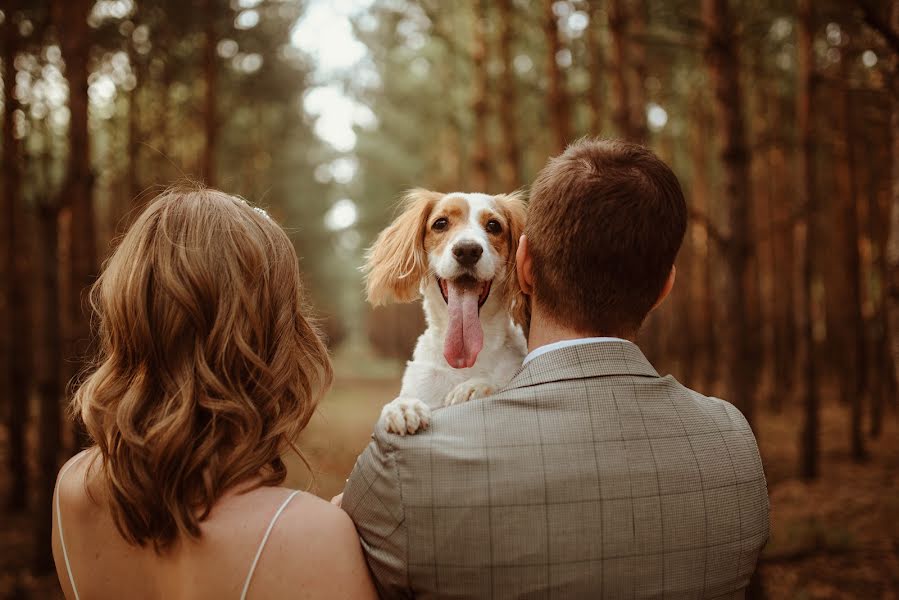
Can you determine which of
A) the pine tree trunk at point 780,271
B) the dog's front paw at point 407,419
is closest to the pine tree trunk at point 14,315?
the dog's front paw at point 407,419

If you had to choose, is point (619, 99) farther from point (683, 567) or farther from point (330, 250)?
point (330, 250)

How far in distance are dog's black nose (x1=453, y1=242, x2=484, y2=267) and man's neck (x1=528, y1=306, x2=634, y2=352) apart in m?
1.28

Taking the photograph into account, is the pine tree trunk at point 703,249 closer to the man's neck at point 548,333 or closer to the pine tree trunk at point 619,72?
the pine tree trunk at point 619,72

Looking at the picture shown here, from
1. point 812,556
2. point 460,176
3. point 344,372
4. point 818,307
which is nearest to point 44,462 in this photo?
point 812,556

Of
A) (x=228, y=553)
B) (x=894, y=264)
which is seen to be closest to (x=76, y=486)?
(x=228, y=553)

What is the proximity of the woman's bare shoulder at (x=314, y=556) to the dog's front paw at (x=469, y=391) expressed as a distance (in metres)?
1.20

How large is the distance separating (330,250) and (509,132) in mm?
26298

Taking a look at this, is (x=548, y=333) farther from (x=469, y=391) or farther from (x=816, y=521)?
(x=816, y=521)

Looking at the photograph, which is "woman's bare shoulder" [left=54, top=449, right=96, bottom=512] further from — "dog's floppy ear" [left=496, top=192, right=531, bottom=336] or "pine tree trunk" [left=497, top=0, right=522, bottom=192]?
"pine tree trunk" [left=497, top=0, right=522, bottom=192]

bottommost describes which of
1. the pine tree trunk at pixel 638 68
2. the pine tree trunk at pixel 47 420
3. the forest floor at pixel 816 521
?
the forest floor at pixel 816 521

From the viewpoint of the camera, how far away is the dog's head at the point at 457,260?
3.35 m

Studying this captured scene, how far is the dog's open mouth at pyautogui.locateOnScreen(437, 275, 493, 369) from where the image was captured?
323cm

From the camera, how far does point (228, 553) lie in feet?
5.73

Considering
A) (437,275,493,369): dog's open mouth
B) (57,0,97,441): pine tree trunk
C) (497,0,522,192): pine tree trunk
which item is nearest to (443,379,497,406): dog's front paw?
→ (437,275,493,369): dog's open mouth
